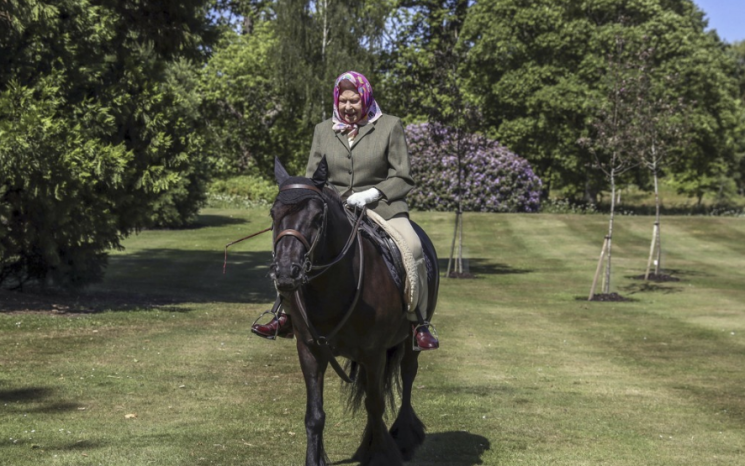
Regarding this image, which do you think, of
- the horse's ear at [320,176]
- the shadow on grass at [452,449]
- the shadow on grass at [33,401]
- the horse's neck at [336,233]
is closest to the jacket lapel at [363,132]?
the horse's neck at [336,233]

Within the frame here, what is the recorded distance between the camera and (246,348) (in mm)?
16938

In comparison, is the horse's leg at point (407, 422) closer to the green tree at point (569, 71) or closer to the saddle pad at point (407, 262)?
the saddle pad at point (407, 262)

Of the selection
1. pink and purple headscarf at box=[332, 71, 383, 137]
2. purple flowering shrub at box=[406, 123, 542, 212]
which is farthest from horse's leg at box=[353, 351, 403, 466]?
purple flowering shrub at box=[406, 123, 542, 212]

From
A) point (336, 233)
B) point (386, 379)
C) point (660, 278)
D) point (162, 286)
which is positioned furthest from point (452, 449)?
point (660, 278)

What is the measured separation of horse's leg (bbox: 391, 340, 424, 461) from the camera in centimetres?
974

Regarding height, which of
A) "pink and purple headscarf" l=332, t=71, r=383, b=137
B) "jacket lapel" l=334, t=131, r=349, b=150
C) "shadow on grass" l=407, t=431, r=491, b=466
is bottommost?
"shadow on grass" l=407, t=431, r=491, b=466

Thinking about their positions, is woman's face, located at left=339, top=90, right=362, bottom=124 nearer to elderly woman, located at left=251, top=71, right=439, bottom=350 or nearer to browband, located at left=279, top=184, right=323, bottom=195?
elderly woman, located at left=251, top=71, right=439, bottom=350

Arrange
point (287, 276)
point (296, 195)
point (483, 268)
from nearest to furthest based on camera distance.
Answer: point (287, 276)
point (296, 195)
point (483, 268)

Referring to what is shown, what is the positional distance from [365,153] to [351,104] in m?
0.44

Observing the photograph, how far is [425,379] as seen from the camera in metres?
14.6

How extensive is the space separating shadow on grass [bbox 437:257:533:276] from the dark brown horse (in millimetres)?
26653

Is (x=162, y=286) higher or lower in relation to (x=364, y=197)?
lower

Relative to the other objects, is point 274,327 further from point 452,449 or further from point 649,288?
point 649,288

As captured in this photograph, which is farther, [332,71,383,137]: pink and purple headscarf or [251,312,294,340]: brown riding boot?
[332,71,383,137]: pink and purple headscarf
